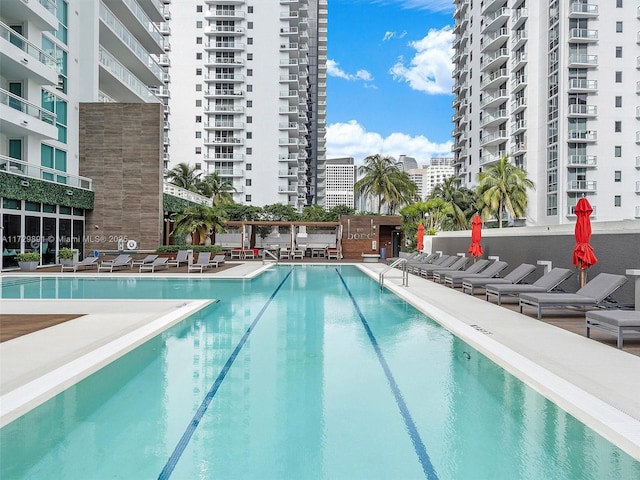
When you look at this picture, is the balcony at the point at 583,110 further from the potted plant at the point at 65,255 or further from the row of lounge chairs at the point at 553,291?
the potted plant at the point at 65,255

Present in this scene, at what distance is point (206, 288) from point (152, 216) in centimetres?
1299

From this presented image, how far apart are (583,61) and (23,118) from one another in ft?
146

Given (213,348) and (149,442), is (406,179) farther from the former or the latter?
(149,442)

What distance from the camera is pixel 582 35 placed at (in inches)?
1759

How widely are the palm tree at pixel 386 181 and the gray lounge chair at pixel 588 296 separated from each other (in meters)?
37.6

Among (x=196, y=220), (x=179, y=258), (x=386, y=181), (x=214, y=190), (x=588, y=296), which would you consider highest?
(x=386, y=181)

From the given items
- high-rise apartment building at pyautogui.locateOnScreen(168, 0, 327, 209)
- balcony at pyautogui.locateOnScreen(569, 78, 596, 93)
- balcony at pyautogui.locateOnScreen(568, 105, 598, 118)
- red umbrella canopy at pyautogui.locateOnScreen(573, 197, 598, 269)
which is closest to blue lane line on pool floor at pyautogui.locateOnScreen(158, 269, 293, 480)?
red umbrella canopy at pyautogui.locateOnScreen(573, 197, 598, 269)

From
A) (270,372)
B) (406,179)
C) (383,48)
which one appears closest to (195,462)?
(270,372)

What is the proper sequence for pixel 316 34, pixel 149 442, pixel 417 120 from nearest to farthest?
pixel 149 442
pixel 417 120
pixel 316 34

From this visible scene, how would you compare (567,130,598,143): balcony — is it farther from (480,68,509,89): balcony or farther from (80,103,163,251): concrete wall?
(80,103,163,251): concrete wall

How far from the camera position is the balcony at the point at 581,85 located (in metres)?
44.9

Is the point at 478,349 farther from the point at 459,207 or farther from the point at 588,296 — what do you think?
the point at 459,207

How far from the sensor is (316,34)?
121 meters

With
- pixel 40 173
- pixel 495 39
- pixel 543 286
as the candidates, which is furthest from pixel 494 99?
pixel 543 286
